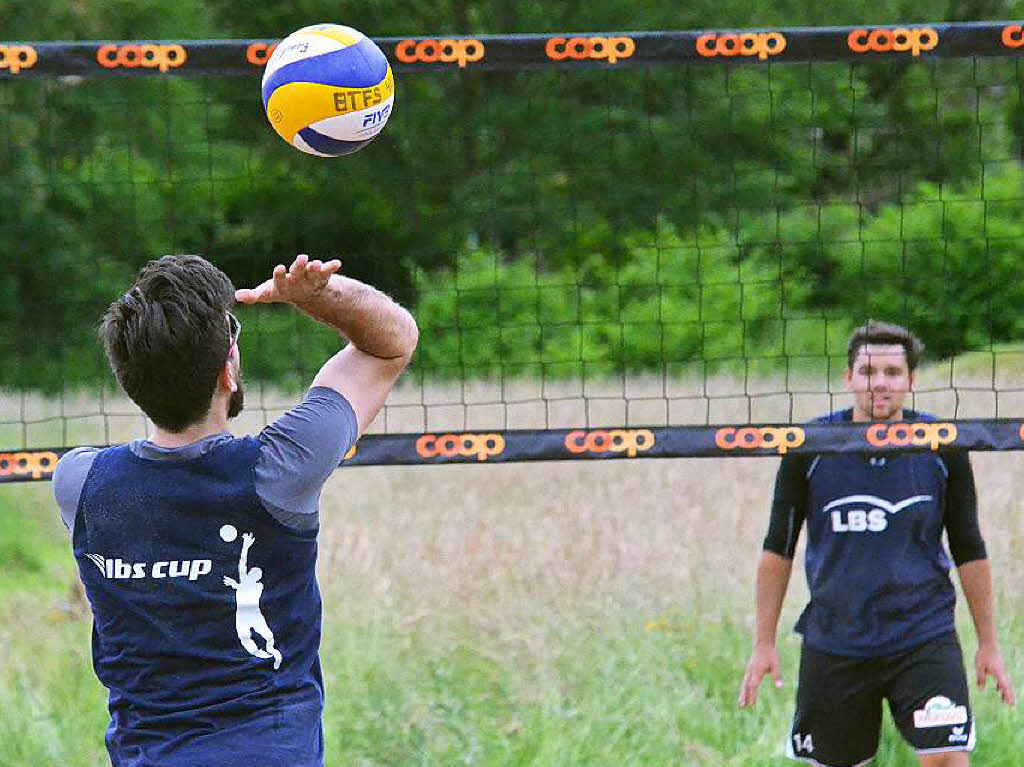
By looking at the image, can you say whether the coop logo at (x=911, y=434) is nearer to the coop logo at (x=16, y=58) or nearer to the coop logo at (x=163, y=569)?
the coop logo at (x=163, y=569)

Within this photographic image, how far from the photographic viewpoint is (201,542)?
8.43ft

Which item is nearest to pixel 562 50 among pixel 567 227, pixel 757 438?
pixel 757 438

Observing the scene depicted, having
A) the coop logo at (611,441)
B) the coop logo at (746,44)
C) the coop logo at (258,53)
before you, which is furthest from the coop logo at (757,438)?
the coop logo at (258,53)

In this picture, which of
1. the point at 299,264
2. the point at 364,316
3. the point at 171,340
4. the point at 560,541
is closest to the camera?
the point at 171,340

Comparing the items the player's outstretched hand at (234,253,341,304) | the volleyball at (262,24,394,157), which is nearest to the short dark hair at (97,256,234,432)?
the player's outstretched hand at (234,253,341,304)

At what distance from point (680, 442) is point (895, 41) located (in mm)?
1427

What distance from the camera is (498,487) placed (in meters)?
8.53

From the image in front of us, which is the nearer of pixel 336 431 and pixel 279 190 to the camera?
pixel 336 431

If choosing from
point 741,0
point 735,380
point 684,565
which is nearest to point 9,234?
point 735,380

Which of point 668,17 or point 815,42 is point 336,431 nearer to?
point 815,42

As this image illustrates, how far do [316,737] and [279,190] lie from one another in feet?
51.6

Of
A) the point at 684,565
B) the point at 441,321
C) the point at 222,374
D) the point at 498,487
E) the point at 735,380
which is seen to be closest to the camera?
the point at 222,374

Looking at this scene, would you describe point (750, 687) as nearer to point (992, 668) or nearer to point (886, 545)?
point (886, 545)

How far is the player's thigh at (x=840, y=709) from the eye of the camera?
466 cm
